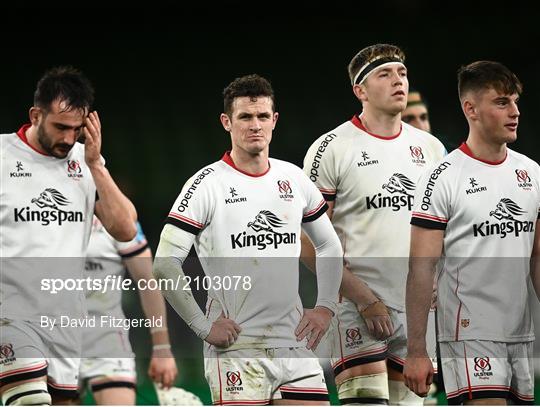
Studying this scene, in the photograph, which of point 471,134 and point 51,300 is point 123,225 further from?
point 471,134

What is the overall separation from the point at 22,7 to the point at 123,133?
166 cm

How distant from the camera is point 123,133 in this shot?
30.8 ft

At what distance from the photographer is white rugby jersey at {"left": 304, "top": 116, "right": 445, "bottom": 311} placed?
5488 millimetres

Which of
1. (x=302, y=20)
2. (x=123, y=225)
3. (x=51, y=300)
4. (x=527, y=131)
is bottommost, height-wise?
(x=51, y=300)

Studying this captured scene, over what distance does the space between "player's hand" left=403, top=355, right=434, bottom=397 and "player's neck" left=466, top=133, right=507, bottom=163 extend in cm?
94

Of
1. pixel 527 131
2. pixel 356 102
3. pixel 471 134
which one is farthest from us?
pixel 356 102

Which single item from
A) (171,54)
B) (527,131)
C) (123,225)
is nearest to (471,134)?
(123,225)

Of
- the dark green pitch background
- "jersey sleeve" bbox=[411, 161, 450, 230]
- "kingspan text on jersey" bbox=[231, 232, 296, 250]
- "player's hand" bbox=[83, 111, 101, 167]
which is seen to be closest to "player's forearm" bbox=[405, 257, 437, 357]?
"jersey sleeve" bbox=[411, 161, 450, 230]

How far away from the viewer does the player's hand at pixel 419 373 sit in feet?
16.3

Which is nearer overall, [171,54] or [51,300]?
[51,300]

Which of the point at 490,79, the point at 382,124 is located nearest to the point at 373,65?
the point at 382,124

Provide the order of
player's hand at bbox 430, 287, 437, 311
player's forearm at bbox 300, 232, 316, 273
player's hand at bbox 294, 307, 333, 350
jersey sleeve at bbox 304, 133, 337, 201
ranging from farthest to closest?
jersey sleeve at bbox 304, 133, 337, 201 < player's forearm at bbox 300, 232, 316, 273 < player's hand at bbox 430, 287, 437, 311 < player's hand at bbox 294, 307, 333, 350

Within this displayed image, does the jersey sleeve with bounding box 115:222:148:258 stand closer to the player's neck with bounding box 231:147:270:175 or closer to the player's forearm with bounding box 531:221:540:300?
the player's neck with bounding box 231:147:270:175

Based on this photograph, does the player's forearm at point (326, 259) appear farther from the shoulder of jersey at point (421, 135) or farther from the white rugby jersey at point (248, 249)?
the shoulder of jersey at point (421, 135)
